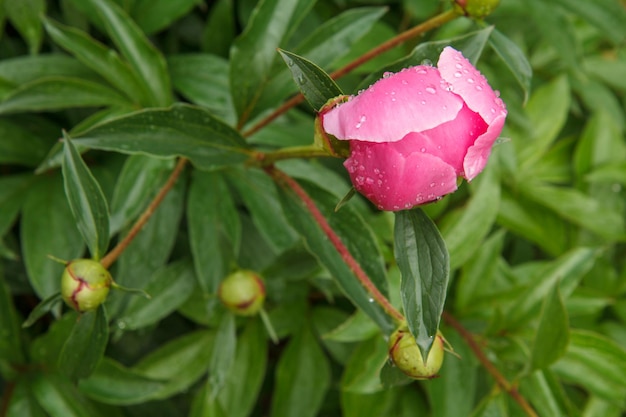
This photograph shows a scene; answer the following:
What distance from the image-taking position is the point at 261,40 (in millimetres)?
870

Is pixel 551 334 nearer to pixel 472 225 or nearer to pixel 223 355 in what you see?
pixel 472 225

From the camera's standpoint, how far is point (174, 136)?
767mm

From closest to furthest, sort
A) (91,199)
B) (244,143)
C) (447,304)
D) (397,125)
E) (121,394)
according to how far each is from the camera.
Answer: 1. (397,125)
2. (91,199)
3. (244,143)
4. (121,394)
5. (447,304)

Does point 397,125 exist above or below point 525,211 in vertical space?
above

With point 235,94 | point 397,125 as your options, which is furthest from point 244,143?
point 397,125

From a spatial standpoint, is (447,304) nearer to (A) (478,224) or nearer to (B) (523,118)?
(A) (478,224)

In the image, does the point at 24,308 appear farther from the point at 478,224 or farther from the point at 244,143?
the point at 478,224

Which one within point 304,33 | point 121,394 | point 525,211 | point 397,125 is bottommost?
point 525,211

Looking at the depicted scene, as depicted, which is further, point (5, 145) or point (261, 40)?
point (5, 145)

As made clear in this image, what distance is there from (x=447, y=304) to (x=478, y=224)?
176 mm

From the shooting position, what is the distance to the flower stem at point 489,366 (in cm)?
96

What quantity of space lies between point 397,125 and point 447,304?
706mm

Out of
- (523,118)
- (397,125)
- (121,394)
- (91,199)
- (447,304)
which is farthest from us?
(523,118)

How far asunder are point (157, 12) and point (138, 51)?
13 cm
